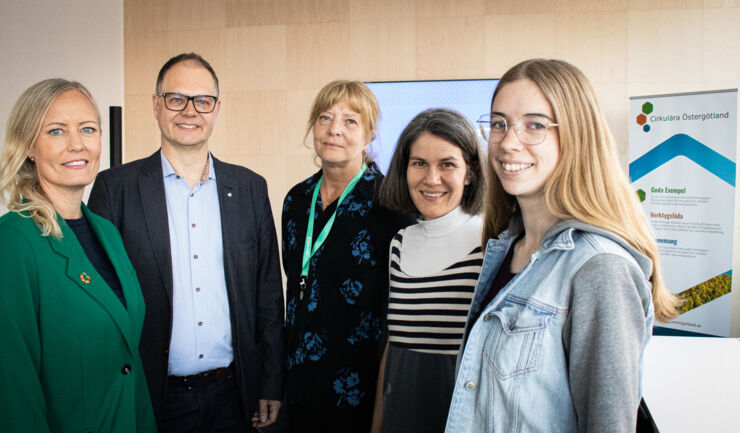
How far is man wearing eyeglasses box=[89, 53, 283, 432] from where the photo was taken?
2.00 meters

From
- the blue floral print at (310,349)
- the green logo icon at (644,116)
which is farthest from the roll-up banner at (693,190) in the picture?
the blue floral print at (310,349)

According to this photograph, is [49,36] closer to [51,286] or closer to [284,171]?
[284,171]

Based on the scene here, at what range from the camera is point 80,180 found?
64.9 inches

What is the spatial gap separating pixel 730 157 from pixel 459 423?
4.50 m

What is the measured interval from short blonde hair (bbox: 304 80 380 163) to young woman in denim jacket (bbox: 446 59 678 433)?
1.16m

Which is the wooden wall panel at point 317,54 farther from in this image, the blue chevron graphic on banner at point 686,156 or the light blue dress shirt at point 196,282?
the light blue dress shirt at point 196,282

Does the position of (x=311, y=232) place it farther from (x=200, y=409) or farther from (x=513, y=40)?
(x=513, y=40)

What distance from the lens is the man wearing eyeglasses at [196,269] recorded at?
2.00 metres

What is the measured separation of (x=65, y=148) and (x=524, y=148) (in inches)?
54.9

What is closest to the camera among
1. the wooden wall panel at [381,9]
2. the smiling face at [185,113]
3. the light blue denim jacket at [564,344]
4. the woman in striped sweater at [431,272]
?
the light blue denim jacket at [564,344]

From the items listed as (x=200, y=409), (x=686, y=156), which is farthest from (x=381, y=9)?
(x=200, y=409)

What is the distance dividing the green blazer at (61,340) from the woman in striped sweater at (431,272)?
921mm

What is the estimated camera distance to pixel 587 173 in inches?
45.9

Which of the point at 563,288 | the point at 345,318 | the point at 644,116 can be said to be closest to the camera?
the point at 563,288
